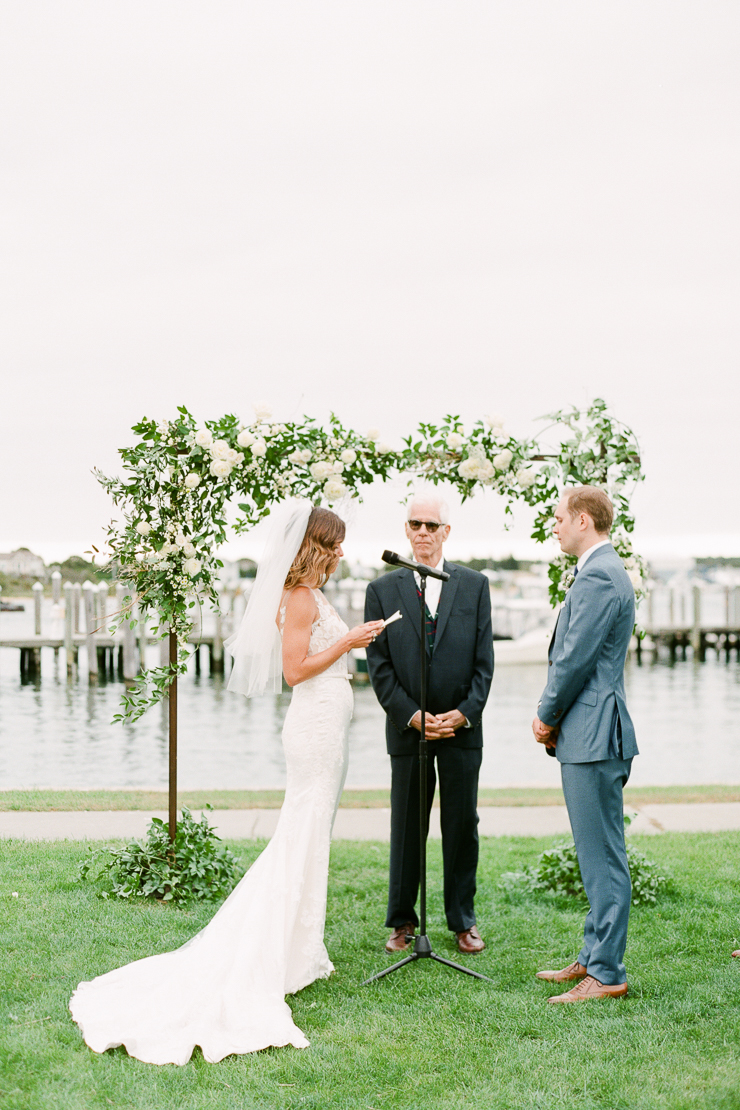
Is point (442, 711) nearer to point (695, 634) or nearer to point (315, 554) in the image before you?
point (315, 554)

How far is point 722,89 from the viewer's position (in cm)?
1094

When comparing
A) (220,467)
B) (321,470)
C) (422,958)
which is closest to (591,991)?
(422,958)

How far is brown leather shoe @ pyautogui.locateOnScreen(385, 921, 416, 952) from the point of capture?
15.0ft

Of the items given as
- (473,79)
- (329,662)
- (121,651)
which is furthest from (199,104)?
(121,651)

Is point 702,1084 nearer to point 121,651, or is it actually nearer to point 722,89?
point 722,89

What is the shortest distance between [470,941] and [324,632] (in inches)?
67.3

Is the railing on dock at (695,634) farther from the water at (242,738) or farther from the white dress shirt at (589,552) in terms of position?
the white dress shirt at (589,552)

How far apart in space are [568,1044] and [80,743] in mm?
17163

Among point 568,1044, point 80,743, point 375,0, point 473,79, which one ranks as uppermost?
point 375,0

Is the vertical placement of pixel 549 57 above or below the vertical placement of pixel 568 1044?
above

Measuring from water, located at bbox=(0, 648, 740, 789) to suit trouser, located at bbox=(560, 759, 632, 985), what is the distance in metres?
6.71

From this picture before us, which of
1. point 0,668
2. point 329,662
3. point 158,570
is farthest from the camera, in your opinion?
point 0,668

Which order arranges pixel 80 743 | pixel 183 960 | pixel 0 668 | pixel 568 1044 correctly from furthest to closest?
pixel 0 668, pixel 80 743, pixel 183 960, pixel 568 1044

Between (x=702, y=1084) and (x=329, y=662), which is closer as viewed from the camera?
(x=702, y=1084)
